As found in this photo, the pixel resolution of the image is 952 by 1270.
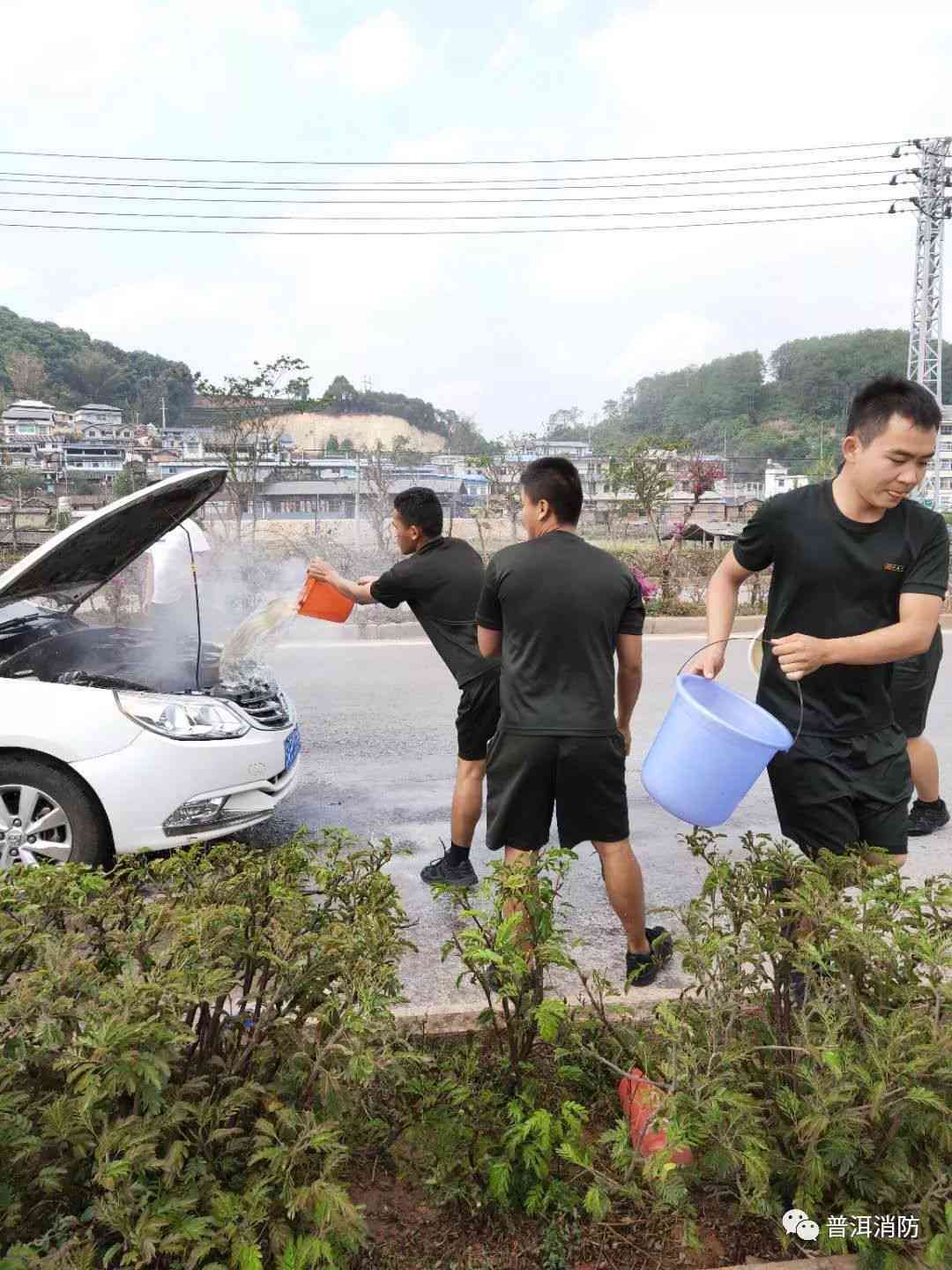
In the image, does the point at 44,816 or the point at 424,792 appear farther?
the point at 424,792

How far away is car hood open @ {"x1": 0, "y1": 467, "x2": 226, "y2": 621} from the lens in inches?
151

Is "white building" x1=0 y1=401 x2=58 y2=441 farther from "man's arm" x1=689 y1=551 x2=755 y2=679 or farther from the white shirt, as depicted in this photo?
"man's arm" x1=689 y1=551 x2=755 y2=679

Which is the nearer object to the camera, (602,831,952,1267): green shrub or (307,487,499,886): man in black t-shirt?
(602,831,952,1267): green shrub

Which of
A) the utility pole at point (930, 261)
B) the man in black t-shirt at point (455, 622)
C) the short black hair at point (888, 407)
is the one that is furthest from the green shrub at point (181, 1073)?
the utility pole at point (930, 261)

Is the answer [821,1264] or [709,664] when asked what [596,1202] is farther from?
[709,664]

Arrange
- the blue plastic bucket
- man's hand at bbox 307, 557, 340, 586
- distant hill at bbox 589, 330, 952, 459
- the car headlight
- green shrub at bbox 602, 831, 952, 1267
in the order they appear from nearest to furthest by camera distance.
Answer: green shrub at bbox 602, 831, 952, 1267 < the blue plastic bucket < the car headlight < man's hand at bbox 307, 557, 340, 586 < distant hill at bbox 589, 330, 952, 459

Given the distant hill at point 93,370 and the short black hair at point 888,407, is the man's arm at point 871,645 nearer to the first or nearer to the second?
the short black hair at point 888,407

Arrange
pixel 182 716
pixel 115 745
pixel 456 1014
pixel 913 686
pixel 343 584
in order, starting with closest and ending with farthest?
pixel 456 1014 → pixel 115 745 → pixel 182 716 → pixel 913 686 → pixel 343 584

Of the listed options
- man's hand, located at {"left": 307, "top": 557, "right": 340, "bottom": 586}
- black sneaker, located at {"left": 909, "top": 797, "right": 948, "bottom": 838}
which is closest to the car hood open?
man's hand, located at {"left": 307, "top": 557, "right": 340, "bottom": 586}

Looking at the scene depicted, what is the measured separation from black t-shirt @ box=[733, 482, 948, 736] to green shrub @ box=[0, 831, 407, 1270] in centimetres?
143

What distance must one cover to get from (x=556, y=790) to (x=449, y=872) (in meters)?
1.26

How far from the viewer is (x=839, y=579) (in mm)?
2658

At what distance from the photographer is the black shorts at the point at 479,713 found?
4.01m

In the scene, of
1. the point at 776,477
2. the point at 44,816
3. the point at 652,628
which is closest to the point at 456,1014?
the point at 44,816
